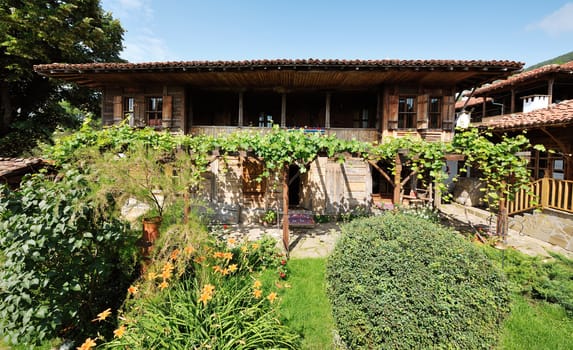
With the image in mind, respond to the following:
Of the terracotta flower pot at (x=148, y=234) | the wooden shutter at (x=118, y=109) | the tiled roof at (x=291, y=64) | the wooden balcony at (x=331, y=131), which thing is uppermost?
the tiled roof at (x=291, y=64)

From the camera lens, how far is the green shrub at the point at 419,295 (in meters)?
2.38

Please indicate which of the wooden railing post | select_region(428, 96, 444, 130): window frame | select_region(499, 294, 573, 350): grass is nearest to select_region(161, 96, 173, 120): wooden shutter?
select_region(428, 96, 444, 130): window frame

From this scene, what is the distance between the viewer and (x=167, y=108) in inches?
350

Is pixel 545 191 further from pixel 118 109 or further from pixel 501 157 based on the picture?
pixel 118 109

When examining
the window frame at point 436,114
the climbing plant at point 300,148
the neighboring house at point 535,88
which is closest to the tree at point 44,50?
the climbing plant at point 300,148

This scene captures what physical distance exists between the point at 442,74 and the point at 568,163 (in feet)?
15.8

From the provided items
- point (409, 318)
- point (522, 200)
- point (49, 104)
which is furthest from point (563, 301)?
point (49, 104)

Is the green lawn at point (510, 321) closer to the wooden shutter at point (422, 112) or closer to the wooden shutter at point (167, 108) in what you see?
the wooden shutter at point (422, 112)

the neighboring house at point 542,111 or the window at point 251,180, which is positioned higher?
the neighboring house at point 542,111

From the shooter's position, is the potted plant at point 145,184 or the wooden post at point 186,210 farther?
the wooden post at point 186,210

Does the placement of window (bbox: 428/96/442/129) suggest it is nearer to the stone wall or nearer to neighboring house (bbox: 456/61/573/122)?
neighboring house (bbox: 456/61/573/122)

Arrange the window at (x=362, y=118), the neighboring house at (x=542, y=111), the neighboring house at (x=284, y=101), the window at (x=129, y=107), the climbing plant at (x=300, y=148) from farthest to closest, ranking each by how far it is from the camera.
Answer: the window at (x=362, y=118) → the window at (x=129, y=107) → the neighboring house at (x=284, y=101) → the neighboring house at (x=542, y=111) → the climbing plant at (x=300, y=148)

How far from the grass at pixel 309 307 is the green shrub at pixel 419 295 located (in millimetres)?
762

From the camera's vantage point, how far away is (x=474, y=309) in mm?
2438
